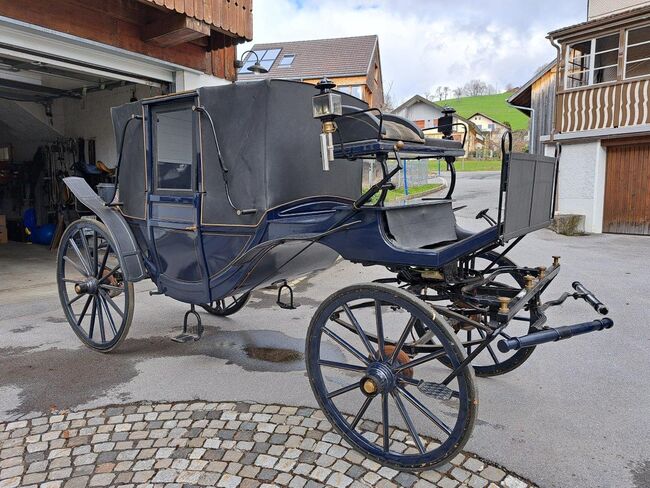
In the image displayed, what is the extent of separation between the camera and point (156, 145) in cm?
358

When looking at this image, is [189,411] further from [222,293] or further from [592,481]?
[592,481]

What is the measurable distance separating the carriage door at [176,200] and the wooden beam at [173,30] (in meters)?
2.77

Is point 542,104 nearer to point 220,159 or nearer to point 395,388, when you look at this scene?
point 220,159

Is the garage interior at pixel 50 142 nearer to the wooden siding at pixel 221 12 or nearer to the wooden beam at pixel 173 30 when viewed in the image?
the wooden beam at pixel 173 30

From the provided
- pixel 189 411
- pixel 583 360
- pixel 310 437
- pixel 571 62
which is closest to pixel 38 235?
pixel 189 411

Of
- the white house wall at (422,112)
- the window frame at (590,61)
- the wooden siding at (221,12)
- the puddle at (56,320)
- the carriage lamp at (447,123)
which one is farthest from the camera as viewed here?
the white house wall at (422,112)

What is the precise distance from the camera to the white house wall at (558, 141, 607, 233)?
Answer: 1154cm

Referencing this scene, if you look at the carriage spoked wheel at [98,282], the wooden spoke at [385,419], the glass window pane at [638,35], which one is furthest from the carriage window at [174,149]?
the glass window pane at [638,35]

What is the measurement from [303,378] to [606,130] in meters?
10.6

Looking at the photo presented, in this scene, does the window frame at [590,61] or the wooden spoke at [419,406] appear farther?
the window frame at [590,61]

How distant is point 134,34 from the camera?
6.04 m

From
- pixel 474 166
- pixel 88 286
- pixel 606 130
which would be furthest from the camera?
pixel 474 166

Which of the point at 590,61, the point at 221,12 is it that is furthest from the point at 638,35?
the point at 221,12

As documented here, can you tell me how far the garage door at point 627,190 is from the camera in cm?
1111
